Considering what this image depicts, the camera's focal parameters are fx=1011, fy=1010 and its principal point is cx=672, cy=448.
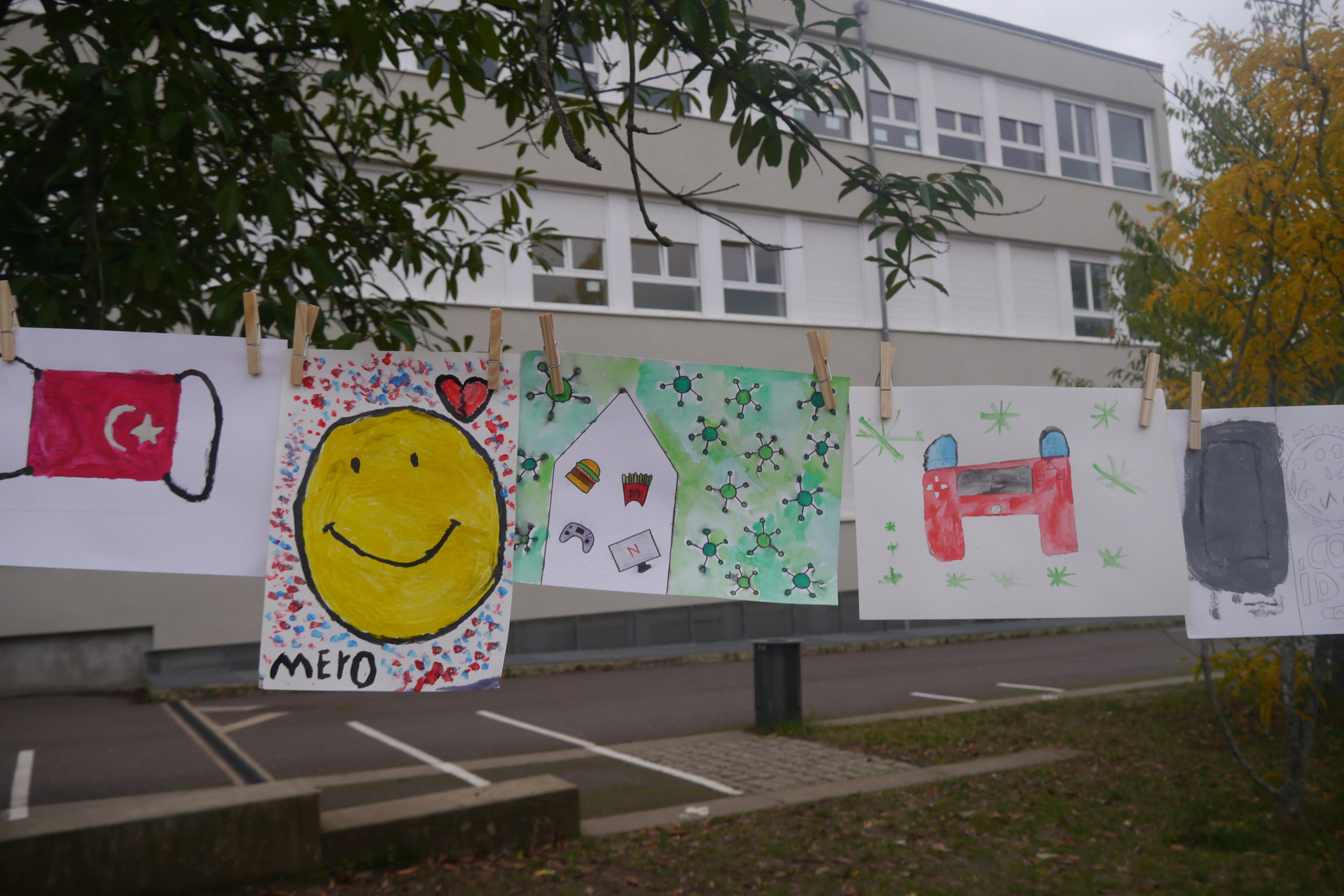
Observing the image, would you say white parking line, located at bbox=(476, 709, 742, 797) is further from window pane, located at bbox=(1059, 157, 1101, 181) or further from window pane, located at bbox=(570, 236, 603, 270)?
window pane, located at bbox=(1059, 157, 1101, 181)

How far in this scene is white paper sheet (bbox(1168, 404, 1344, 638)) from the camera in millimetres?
2771

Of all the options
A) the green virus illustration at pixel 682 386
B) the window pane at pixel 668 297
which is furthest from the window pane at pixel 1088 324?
the green virus illustration at pixel 682 386

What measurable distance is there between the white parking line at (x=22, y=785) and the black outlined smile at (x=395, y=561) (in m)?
5.33

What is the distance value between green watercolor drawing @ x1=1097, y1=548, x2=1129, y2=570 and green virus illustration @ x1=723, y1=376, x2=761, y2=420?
994 mm

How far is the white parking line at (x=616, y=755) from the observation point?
740 centimetres

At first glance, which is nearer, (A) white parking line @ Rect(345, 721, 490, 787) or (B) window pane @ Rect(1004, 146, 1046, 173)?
(A) white parking line @ Rect(345, 721, 490, 787)

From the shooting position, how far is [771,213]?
697 inches

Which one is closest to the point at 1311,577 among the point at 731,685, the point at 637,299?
the point at 731,685

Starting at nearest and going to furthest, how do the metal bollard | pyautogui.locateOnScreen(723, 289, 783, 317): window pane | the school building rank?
1. the metal bollard
2. the school building
3. pyautogui.locateOnScreen(723, 289, 783, 317): window pane

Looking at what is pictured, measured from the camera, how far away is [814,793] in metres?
6.95

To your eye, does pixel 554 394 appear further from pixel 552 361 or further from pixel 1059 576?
pixel 1059 576

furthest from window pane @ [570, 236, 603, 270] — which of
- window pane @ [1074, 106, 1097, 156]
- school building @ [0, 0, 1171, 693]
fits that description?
window pane @ [1074, 106, 1097, 156]

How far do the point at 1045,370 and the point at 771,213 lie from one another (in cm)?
660

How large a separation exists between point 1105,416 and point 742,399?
0.99 metres
